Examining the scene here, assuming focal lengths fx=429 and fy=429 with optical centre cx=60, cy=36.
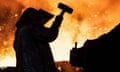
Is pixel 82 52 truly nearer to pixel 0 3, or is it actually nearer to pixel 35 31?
pixel 35 31

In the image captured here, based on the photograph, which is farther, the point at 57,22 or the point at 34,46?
A: the point at 57,22

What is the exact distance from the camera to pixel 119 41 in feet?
27.5

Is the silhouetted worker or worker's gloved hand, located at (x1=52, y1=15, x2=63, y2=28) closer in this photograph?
the silhouetted worker

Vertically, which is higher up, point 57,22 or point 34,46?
point 57,22

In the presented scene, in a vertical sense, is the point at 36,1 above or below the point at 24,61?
above

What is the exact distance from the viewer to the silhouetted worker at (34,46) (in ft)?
24.9

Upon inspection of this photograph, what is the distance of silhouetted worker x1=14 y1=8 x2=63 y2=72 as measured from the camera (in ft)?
24.9

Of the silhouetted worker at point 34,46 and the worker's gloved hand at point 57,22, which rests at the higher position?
the worker's gloved hand at point 57,22

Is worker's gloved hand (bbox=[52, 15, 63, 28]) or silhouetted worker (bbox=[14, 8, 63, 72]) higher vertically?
worker's gloved hand (bbox=[52, 15, 63, 28])

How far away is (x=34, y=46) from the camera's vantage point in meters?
7.68

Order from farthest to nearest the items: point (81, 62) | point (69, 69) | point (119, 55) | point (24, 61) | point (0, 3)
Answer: point (0, 3), point (69, 69), point (81, 62), point (119, 55), point (24, 61)

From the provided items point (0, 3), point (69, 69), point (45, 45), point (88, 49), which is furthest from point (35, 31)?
point (0, 3)

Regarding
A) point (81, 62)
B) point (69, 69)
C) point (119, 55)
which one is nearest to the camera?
point (119, 55)

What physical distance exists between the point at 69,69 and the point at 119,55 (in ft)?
42.7
